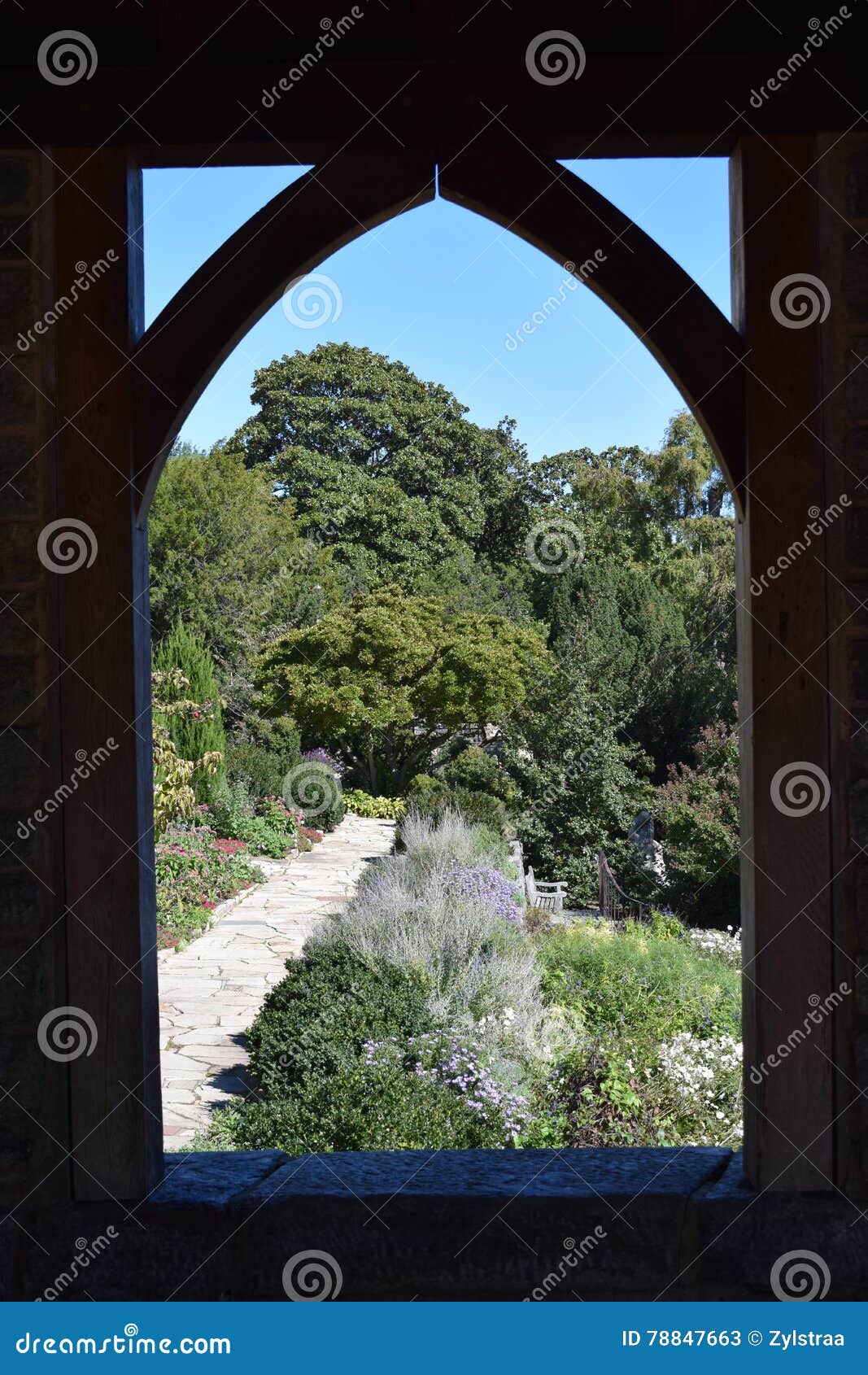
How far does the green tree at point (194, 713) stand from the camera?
36.1 feet

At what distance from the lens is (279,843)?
1151 centimetres

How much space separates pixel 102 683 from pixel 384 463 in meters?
22.2

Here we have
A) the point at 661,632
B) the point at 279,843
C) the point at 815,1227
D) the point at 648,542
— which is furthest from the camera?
the point at 648,542

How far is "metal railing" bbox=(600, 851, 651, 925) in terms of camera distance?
10.7 m

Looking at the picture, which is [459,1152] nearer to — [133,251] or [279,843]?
[133,251]

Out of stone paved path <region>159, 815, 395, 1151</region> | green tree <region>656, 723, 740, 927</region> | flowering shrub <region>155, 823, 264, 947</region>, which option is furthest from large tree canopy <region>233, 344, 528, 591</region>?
flowering shrub <region>155, 823, 264, 947</region>

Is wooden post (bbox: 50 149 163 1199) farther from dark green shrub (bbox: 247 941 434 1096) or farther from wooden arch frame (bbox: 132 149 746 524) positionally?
dark green shrub (bbox: 247 941 434 1096)

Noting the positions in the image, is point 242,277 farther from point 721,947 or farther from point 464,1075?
point 721,947

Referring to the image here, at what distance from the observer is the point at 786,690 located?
1.87 meters

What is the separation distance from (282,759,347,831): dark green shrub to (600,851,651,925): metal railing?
3.69 m

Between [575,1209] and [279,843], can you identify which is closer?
[575,1209]

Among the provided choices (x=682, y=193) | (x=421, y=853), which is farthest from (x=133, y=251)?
(x=682, y=193)

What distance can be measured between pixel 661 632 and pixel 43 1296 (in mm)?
15418

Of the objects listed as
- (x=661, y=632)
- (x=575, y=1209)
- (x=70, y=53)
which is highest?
(x=661, y=632)
